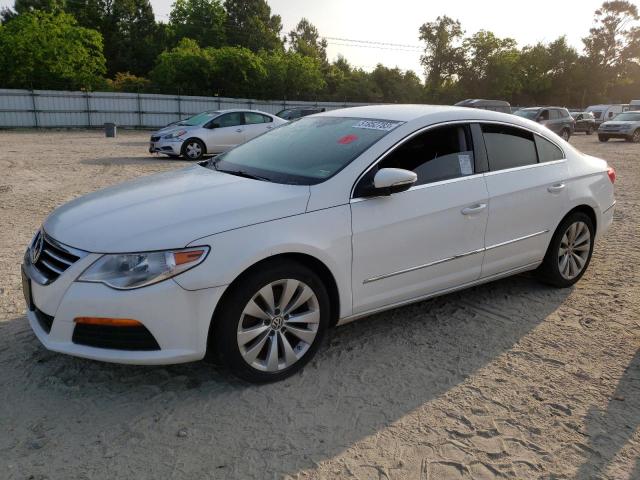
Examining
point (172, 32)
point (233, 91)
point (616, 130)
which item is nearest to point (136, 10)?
point (172, 32)

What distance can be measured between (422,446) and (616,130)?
88.1ft

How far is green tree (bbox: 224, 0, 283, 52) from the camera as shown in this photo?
196ft

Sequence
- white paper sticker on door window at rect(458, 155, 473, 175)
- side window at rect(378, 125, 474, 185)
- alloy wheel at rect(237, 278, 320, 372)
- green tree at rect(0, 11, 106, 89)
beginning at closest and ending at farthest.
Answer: alloy wheel at rect(237, 278, 320, 372) < side window at rect(378, 125, 474, 185) < white paper sticker on door window at rect(458, 155, 473, 175) < green tree at rect(0, 11, 106, 89)

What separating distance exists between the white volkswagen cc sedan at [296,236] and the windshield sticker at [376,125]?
0.02m

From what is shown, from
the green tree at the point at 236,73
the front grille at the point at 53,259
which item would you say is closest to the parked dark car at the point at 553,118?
the green tree at the point at 236,73

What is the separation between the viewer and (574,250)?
4824 millimetres

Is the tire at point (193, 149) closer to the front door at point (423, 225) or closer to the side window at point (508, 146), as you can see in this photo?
the side window at point (508, 146)

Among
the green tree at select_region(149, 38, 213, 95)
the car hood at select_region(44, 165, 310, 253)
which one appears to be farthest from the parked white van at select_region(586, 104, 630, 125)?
the car hood at select_region(44, 165, 310, 253)

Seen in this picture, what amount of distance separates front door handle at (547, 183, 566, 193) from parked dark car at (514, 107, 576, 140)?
2064cm

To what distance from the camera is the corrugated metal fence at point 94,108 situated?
27.7 metres

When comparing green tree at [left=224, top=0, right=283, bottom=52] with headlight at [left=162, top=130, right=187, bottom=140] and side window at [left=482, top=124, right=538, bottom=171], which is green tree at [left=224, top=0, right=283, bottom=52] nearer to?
headlight at [left=162, top=130, right=187, bottom=140]

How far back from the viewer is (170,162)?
13906 millimetres

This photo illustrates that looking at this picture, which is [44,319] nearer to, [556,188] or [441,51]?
[556,188]

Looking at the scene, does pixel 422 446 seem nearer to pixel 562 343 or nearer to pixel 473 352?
pixel 473 352
